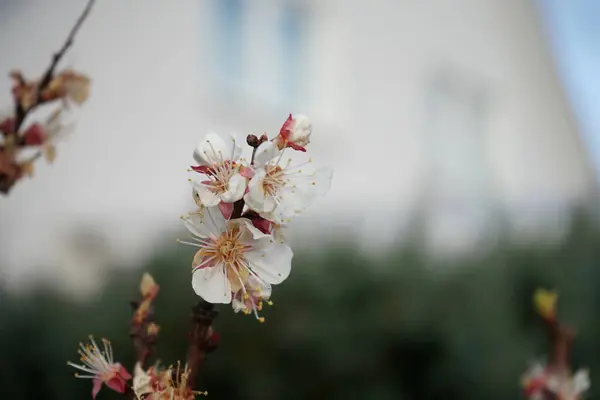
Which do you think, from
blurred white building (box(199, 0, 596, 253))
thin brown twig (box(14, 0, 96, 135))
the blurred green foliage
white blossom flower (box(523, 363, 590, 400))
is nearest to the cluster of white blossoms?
thin brown twig (box(14, 0, 96, 135))

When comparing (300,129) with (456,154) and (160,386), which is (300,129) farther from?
(456,154)

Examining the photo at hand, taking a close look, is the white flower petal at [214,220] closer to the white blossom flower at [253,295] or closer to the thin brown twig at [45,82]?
the white blossom flower at [253,295]

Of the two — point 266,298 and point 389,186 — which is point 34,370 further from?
point 389,186

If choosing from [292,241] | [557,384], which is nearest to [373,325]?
[292,241]

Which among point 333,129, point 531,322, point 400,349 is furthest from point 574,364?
point 333,129

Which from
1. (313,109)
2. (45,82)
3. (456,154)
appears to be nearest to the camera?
(45,82)
